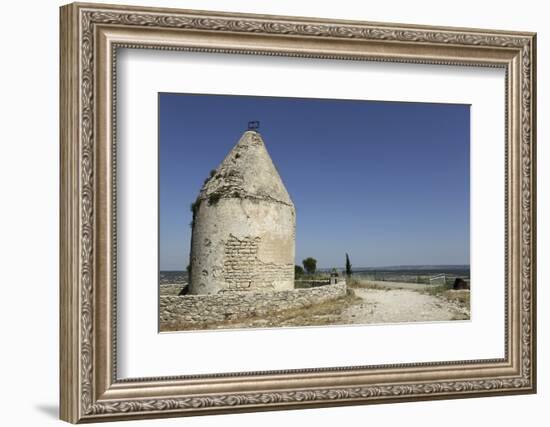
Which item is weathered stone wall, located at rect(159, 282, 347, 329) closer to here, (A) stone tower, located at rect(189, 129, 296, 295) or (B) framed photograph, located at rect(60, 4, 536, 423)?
(B) framed photograph, located at rect(60, 4, 536, 423)

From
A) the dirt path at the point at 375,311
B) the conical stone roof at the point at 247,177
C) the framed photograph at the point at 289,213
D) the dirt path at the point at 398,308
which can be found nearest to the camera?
the framed photograph at the point at 289,213

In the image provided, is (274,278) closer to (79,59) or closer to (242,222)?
(242,222)

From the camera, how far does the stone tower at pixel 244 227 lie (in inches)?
370

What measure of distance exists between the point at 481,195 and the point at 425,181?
0.62m

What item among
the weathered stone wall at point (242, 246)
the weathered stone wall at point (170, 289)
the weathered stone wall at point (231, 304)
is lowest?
the weathered stone wall at point (231, 304)

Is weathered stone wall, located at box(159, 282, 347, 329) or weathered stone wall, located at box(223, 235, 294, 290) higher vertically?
weathered stone wall, located at box(223, 235, 294, 290)

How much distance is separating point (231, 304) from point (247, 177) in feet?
6.34

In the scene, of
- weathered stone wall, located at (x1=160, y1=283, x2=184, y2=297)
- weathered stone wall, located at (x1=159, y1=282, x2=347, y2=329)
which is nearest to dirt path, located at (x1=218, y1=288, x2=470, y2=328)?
weathered stone wall, located at (x1=159, y1=282, x2=347, y2=329)

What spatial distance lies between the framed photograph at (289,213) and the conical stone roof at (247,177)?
0.03 meters

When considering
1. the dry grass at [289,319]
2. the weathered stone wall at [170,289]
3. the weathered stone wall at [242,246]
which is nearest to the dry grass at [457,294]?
the dry grass at [289,319]

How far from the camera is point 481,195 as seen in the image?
31.7ft

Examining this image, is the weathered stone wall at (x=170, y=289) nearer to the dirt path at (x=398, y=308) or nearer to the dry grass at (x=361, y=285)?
the dirt path at (x=398, y=308)

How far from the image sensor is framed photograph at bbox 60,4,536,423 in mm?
8227

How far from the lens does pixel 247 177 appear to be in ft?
34.1
